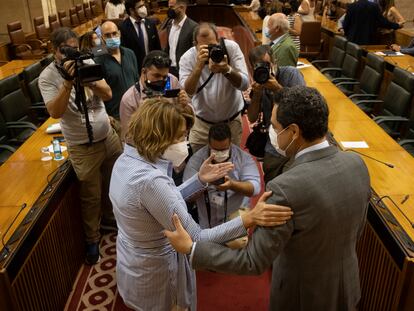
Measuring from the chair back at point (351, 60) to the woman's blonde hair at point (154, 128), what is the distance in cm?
407

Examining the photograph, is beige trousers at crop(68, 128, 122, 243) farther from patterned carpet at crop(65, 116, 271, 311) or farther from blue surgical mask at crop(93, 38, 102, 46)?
blue surgical mask at crop(93, 38, 102, 46)

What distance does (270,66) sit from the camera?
2578mm

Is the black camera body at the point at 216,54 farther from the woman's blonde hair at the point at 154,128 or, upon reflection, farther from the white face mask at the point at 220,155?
the woman's blonde hair at the point at 154,128

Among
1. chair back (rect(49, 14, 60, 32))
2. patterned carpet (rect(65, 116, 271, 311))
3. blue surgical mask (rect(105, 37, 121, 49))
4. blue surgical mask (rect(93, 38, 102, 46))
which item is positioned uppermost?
blue surgical mask (rect(105, 37, 121, 49))

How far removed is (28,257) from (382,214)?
1881 millimetres

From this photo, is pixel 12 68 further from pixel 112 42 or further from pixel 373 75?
pixel 373 75

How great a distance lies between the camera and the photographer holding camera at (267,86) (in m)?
2.51

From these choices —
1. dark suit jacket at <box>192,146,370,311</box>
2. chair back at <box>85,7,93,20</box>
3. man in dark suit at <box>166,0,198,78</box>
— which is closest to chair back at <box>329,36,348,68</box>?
man in dark suit at <box>166,0,198,78</box>

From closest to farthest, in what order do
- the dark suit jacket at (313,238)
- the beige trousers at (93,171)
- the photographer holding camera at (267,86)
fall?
the dark suit jacket at (313,238), the photographer holding camera at (267,86), the beige trousers at (93,171)

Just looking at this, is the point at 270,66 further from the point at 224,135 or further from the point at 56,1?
the point at 56,1

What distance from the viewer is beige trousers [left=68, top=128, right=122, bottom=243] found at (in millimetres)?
2807

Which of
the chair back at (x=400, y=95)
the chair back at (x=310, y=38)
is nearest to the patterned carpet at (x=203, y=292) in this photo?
the chair back at (x=400, y=95)

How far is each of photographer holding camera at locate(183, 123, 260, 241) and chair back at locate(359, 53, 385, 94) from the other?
230 cm

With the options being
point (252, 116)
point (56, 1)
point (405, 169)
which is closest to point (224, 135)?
point (252, 116)
